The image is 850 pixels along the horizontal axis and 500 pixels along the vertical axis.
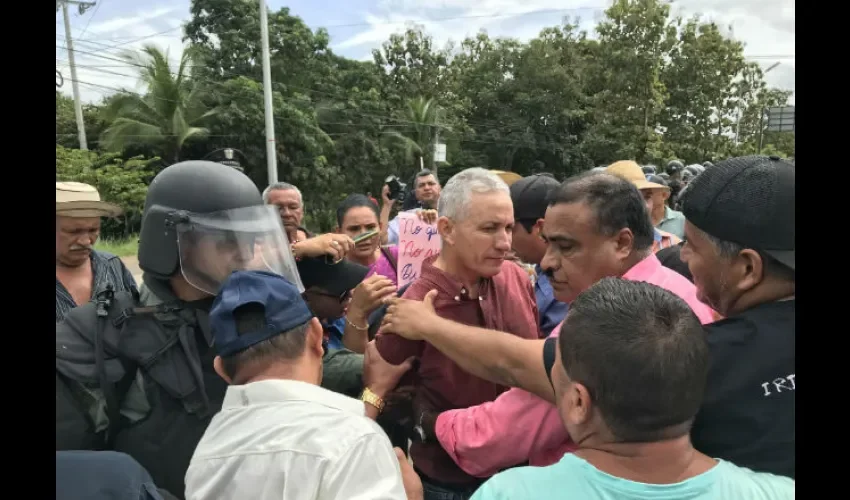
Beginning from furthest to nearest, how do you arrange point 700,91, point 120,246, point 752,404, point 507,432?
1. point 700,91
2. point 120,246
3. point 507,432
4. point 752,404

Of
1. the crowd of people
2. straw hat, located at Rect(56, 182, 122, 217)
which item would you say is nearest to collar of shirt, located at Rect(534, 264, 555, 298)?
the crowd of people

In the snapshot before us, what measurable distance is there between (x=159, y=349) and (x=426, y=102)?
30852 mm

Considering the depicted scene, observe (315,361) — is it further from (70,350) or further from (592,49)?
(592,49)

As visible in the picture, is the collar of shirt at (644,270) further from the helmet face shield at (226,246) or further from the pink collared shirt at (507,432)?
the helmet face shield at (226,246)

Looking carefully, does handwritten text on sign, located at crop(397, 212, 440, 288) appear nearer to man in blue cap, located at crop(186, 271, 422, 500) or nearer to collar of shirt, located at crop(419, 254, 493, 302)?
collar of shirt, located at crop(419, 254, 493, 302)

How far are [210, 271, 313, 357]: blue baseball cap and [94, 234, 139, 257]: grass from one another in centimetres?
1723

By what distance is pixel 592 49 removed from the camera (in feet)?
100

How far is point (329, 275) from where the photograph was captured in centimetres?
275

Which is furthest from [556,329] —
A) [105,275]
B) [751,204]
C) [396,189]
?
[396,189]

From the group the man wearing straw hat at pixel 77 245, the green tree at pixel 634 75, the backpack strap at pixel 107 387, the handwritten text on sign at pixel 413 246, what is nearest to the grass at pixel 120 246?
the man wearing straw hat at pixel 77 245

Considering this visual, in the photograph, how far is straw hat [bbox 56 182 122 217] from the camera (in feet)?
10.6

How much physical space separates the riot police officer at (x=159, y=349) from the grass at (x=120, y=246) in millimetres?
16532

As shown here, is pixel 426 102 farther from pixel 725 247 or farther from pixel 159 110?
pixel 725 247

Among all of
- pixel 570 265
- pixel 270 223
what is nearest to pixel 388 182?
pixel 270 223
